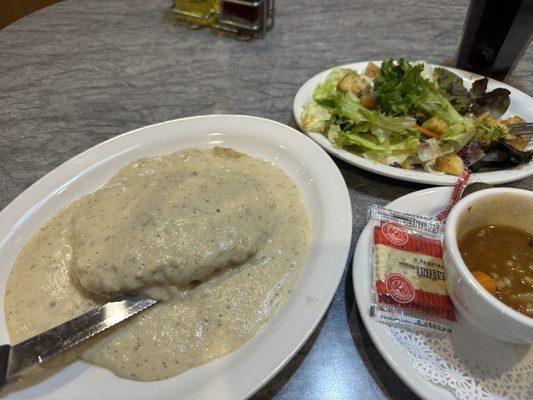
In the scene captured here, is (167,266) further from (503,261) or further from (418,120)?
(418,120)

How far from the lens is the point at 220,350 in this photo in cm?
96

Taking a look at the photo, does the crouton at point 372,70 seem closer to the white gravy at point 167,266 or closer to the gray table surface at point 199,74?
the gray table surface at point 199,74

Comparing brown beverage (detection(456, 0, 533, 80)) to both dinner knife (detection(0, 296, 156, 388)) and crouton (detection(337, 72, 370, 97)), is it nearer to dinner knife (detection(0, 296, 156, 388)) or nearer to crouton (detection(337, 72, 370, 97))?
crouton (detection(337, 72, 370, 97))

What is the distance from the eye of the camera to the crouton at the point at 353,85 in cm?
173

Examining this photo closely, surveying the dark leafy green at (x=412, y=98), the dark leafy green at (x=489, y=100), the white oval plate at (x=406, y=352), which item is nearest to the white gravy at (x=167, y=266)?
the white oval plate at (x=406, y=352)

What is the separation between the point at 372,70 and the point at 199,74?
0.92m

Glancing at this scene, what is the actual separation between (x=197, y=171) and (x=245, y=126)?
364 millimetres

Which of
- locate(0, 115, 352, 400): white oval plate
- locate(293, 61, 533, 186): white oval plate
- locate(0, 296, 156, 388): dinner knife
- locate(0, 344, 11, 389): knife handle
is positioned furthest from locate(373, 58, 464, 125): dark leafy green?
locate(0, 344, 11, 389): knife handle

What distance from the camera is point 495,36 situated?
1.84m

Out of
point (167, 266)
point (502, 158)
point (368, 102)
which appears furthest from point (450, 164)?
point (167, 266)

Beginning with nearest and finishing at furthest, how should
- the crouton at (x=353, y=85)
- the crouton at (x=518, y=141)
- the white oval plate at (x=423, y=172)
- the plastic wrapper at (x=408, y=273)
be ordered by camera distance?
the plastic wrapper at (x=408, y=273) < the white oval plate at (x=423, y=172) < the crouton at (x=518, y=141) < the crouton at (x=353, y=85)

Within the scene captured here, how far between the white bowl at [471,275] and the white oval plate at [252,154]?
0.28 meters

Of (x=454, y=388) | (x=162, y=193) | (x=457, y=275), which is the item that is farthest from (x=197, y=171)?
(x=454, y=388)

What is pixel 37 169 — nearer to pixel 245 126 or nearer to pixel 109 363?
pixel 245 126
